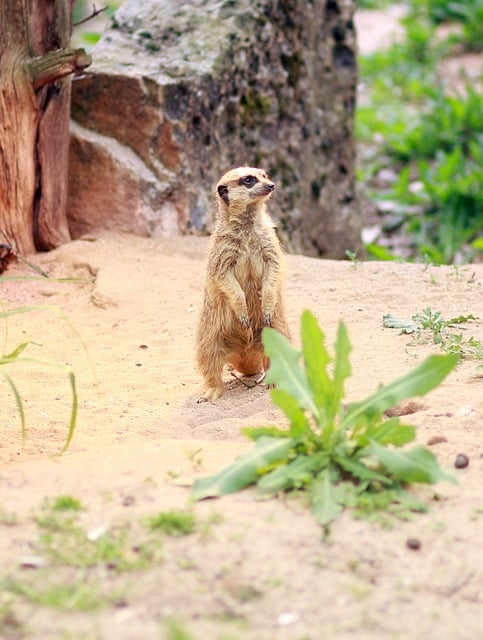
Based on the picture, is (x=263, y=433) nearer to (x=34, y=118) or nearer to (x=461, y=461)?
(x=461, y=461)

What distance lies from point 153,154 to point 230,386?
227 cm

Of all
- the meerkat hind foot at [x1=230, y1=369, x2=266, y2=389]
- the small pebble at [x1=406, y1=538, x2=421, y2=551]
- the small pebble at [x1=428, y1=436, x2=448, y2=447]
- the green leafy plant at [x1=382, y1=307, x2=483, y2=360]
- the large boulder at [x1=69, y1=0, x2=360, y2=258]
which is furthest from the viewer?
the large boulder at [x1=69, y1=0, x2=360, y2=258]

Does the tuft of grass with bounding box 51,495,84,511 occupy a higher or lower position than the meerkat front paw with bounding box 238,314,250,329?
higher

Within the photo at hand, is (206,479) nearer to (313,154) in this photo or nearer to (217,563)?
(217,563)

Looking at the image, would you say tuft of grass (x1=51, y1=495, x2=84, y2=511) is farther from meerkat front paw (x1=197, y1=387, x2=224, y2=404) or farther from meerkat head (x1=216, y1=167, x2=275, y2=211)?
meerkat head (x1=216, y1=167, x2=275, y2=211)

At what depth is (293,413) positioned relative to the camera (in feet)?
8.64

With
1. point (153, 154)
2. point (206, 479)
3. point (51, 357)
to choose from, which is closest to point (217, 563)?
point (206, 479)

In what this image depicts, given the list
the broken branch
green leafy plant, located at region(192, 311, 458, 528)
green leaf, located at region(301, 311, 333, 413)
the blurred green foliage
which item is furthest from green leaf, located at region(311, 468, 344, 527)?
the blurred green foliage

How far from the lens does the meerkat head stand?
3.96 metres

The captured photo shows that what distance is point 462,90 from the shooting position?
11891 mm

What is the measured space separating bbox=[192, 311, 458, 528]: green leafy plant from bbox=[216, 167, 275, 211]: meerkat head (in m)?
1.33

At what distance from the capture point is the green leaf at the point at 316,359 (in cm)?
269

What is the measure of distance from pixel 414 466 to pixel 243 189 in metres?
1.81

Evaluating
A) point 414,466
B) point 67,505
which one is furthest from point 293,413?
point 67,505
